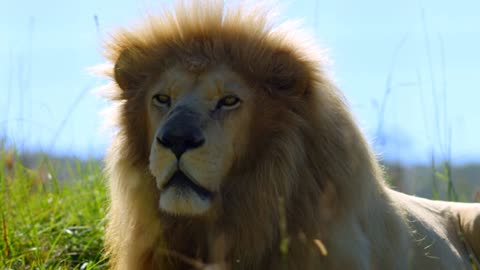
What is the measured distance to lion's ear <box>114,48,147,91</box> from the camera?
4.65m

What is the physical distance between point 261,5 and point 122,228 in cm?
122

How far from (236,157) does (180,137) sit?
394mm

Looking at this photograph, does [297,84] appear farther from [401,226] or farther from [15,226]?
[15,226]

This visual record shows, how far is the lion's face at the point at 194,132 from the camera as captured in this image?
4027 mm

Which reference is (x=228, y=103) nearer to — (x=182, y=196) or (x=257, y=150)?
(x=257, y=150)

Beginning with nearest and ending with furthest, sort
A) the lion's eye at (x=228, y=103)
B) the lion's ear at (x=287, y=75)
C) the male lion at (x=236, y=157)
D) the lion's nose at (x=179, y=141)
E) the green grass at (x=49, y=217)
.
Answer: the lion's nose at (x=179, y=141) → the male lion at (x=236, y=157) → the lion's eye at (x=228, y=103) → the lion's ear at (x=287, y=75) → the green grass at (x=49, y=217)

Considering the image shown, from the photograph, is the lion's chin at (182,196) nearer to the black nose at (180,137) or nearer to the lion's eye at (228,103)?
the black nose at (180,137)

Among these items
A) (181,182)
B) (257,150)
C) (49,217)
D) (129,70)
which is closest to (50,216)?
(49,217)

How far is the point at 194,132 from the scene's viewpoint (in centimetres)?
404

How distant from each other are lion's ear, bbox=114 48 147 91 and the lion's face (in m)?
0.15

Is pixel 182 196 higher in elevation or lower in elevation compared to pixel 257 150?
lower

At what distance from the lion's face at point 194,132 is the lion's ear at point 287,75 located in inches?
6.1

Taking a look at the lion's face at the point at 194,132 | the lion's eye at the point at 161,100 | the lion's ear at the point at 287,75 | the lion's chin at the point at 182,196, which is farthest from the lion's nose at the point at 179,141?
the lion's ear at the point at 287,75

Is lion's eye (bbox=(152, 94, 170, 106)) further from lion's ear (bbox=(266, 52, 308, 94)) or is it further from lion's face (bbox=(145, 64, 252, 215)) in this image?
lion's ear (bbox=(266, 52, 308, 94))
